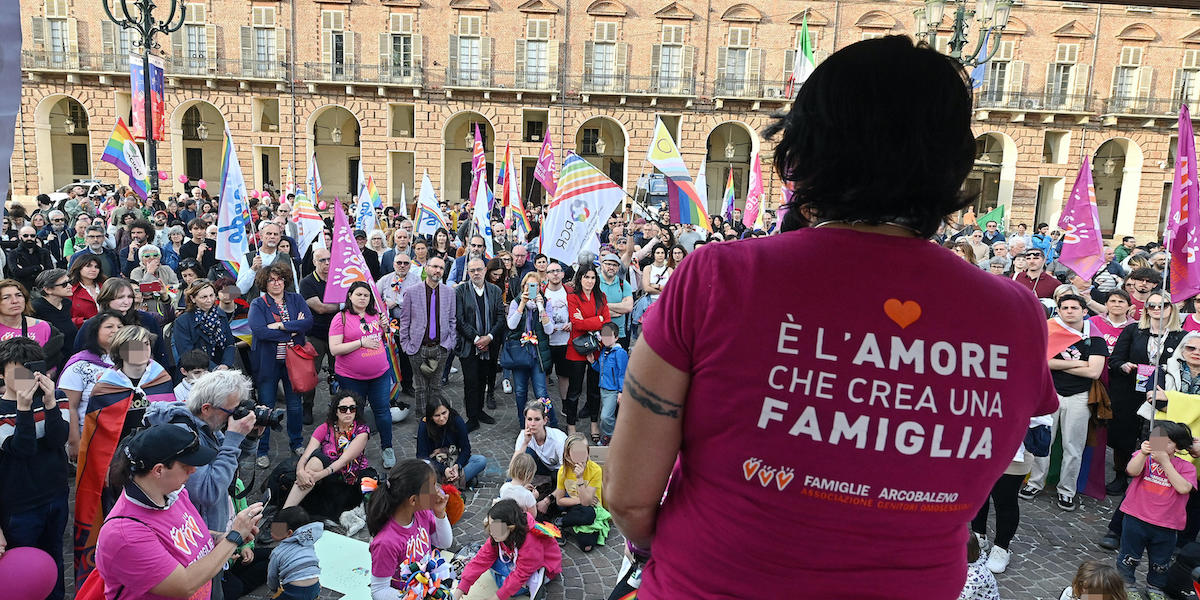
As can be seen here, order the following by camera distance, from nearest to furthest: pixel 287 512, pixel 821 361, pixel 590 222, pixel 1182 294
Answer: pixel 821 361
pixel 287 512
pixel 1182 294
pixel 590 222

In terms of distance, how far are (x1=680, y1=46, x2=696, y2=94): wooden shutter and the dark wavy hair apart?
33.4 metres

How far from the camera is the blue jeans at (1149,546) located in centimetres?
480

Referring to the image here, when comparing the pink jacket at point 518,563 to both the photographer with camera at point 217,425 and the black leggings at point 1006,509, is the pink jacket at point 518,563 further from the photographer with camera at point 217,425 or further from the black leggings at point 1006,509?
the black leggings at point 1006,509

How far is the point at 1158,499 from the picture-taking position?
15.6ft

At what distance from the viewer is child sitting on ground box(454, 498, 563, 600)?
4.46 m

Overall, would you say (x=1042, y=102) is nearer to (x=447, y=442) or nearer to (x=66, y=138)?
(x=447, y=442)

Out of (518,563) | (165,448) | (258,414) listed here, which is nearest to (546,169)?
(258,414)

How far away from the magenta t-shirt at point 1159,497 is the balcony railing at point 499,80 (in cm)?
3081

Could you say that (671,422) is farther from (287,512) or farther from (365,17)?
(365,17)

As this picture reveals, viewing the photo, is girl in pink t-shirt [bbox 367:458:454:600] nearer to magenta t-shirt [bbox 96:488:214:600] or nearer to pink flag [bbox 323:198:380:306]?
magenta t-shirt [bbox 96:488:214:600]

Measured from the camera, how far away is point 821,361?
1.02m

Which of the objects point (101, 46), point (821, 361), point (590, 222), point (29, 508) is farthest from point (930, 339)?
point (101, 46)

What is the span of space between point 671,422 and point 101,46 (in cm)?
→ 3945

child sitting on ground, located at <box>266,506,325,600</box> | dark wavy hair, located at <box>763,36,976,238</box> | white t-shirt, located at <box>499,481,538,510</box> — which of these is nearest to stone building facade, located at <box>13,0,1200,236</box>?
white t-shirt, located at <box>499,481,538,510</box>
